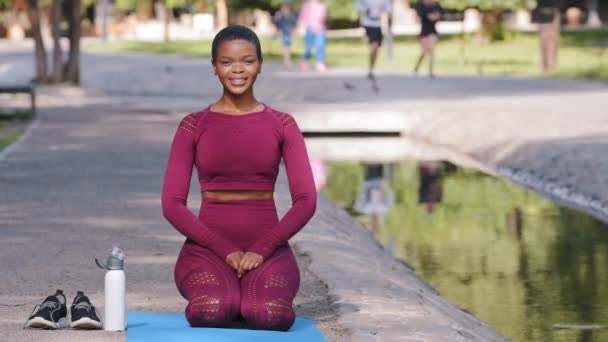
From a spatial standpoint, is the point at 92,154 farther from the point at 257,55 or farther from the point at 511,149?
the point at 257,55

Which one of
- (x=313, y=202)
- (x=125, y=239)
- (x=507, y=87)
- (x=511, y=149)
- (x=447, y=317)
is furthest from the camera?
(x=507, y=87)

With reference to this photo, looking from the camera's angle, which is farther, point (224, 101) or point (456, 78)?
point (456, 78)

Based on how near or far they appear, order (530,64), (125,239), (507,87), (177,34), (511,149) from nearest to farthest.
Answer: (125,239) < (511,149) < (507,87) < (530,64) < (177,34)

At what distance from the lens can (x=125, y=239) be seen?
36.8 ft

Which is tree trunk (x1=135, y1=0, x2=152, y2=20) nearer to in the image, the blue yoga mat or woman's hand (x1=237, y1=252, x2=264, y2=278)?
the blue yoga mat

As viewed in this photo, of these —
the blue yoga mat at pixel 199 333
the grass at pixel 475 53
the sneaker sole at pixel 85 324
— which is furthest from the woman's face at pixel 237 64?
the grass at pixel 475 53

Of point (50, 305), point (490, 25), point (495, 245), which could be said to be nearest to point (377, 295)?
point (50, 305)

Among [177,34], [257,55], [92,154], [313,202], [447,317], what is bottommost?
[177,34]

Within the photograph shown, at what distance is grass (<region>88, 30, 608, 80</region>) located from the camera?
126 ft

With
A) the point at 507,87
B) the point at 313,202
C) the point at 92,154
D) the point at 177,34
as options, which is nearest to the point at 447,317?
the point at 313,202

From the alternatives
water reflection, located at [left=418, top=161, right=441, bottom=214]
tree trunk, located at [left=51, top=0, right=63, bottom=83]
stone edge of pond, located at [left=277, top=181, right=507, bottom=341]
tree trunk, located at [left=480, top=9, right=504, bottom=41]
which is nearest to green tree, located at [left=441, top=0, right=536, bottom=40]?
tree trunk, located at [left=480, top=9, right=504, bottom=41]

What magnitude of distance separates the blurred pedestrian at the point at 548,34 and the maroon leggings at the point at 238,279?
97.6ft

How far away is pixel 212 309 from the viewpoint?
7.62 meters

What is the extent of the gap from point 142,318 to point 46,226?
3958 millimetres
